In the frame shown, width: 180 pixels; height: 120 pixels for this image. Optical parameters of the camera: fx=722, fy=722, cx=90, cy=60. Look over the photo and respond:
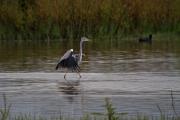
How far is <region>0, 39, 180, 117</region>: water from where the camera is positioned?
43.3ft

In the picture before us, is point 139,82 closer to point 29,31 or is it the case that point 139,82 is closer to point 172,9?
point 29,31

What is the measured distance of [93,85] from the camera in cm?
1720

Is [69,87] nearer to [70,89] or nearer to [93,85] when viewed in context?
[70,89]

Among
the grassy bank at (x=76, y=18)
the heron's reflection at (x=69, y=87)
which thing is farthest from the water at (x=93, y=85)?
the grassy bank at (x=76, y=18)

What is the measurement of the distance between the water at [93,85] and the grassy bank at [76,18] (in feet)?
69.6

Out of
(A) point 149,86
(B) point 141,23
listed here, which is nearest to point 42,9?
(B) point 141,23

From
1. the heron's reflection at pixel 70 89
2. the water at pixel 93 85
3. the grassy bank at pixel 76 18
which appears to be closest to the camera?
the water at pixel 93 85

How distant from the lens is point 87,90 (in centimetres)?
1608

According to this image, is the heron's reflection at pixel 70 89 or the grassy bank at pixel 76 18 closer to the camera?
the heron's reflection at pixel 70 89

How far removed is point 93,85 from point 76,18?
30.6 m

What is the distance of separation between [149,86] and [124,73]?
11.1ft

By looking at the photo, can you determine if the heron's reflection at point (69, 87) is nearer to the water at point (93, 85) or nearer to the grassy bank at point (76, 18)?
the water at point (93, 85)

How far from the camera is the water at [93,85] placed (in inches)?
520

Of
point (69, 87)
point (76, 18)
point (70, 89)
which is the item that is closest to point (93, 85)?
point (69, 87)
